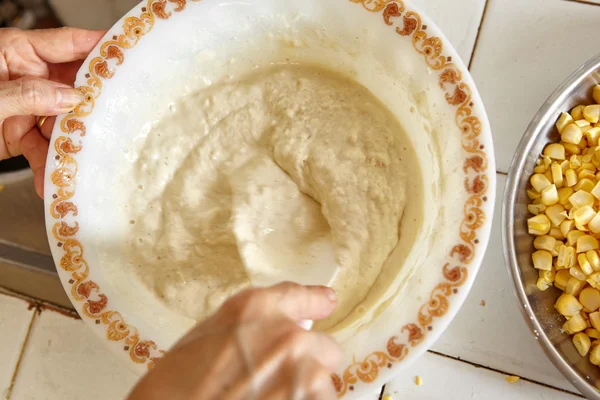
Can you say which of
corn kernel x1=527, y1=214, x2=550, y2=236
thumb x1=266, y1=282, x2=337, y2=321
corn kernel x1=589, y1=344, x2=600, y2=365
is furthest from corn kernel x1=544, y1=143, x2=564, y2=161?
thumb x1=266, y1=282, x2=337, y2=321

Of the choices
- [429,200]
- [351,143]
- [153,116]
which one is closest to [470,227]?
[429,200]

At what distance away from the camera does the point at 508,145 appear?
2.66ft

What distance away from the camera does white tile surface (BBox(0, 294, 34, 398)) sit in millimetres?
873

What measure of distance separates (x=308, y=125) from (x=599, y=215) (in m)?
0.48

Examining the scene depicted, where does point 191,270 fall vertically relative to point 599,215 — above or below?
above

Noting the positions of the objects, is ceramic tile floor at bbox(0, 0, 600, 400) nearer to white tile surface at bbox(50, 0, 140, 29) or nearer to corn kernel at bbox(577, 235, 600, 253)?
white tile surface at bbox(50, 0, 140, 29)

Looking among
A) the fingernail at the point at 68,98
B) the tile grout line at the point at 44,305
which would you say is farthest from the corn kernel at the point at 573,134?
the tile grout line at the point at 44,305

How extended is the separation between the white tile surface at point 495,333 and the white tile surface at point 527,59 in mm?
186

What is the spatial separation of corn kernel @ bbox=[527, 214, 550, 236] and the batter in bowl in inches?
8.2

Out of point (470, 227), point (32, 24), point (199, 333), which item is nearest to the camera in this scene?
point (199, 333)

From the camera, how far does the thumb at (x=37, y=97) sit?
64 cm

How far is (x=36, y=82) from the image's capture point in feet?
2.15

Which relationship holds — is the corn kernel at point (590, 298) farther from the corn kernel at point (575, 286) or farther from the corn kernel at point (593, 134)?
the corn kernel at point (593, 134)

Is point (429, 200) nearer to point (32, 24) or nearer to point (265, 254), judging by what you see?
point (265, 254)
